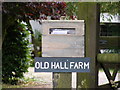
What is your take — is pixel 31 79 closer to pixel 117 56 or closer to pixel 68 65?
pixel 117 56

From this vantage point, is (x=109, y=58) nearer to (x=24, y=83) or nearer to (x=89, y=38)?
(x=89, y=38)

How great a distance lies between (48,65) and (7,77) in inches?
86.0

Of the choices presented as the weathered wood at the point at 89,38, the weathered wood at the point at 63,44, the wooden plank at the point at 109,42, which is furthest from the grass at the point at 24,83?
the weathered wood at the point at 63,44

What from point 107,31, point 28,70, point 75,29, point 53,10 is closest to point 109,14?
point 107,31

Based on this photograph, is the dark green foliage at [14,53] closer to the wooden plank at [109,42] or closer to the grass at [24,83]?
the grass at [24,83]

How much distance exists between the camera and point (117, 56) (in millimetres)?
3502

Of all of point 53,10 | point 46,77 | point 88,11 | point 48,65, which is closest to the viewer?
point 48,65

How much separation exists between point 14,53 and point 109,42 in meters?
1.67

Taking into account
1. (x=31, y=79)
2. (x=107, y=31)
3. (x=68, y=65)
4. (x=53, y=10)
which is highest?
(x=53, y=10)

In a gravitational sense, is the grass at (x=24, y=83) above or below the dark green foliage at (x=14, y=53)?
below

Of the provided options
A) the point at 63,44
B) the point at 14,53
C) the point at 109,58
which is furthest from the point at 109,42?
the point at 14,53

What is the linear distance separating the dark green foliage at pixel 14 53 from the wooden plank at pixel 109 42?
1492mm

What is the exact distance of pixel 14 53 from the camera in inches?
192

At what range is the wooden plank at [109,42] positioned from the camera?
404 cm
